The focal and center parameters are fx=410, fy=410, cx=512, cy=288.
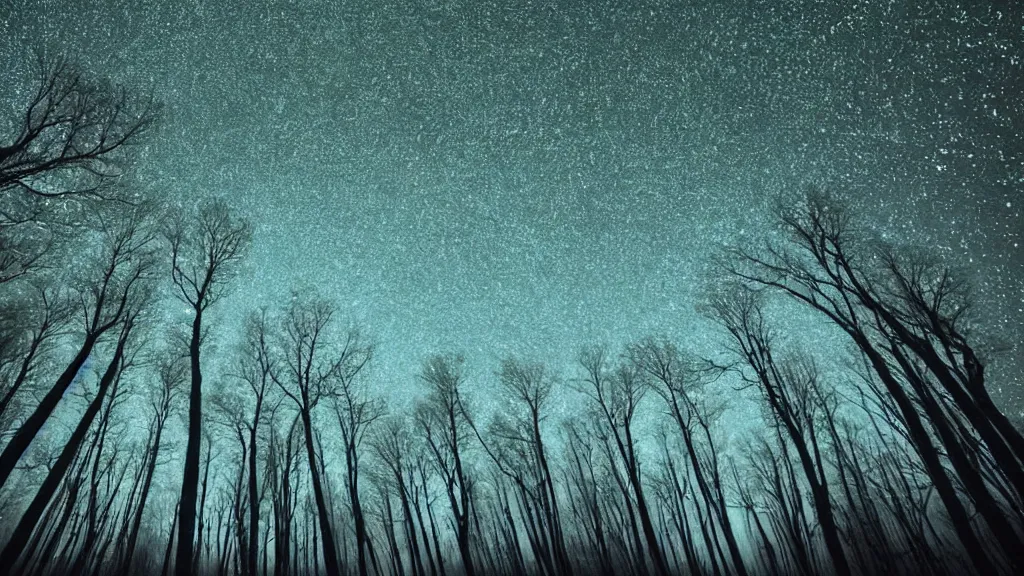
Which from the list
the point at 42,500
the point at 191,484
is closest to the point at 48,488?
the point at 42,500

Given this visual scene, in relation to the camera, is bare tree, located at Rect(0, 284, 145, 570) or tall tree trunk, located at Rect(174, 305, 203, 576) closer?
tall tree trunk, located at Rect(174, 305, 203, 576)

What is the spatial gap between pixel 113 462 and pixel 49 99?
2040 cm

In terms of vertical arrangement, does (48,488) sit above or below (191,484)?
above

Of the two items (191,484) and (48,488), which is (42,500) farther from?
(191,484)

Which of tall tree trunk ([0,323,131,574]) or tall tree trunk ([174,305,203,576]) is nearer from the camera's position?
tall tree trunk ([174,305,203,576])

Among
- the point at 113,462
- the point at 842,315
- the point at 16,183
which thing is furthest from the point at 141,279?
the point at 842,315

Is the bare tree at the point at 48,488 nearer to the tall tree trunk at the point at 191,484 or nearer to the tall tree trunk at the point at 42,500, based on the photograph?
the tall tree trunk at the point at 42,500

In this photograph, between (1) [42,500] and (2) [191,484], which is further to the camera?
(1) [42,500]

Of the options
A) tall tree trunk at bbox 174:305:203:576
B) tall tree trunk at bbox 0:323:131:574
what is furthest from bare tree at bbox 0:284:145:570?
tall tree trunk at bbox 174:305:203:576

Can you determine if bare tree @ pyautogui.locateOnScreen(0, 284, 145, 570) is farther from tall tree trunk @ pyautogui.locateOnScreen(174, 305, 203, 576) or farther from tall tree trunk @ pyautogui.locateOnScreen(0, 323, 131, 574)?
tall tree trunk @ pyautogui.locateOnScreen(174, 305, 203, 576)

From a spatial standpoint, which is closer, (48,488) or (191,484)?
(191,484)

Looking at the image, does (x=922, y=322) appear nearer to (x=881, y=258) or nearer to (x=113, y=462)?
(x=881, y=258)

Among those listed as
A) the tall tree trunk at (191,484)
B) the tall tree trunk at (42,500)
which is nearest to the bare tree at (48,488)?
the tall tree trunk at (42,500)

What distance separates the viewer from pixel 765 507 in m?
24.7
